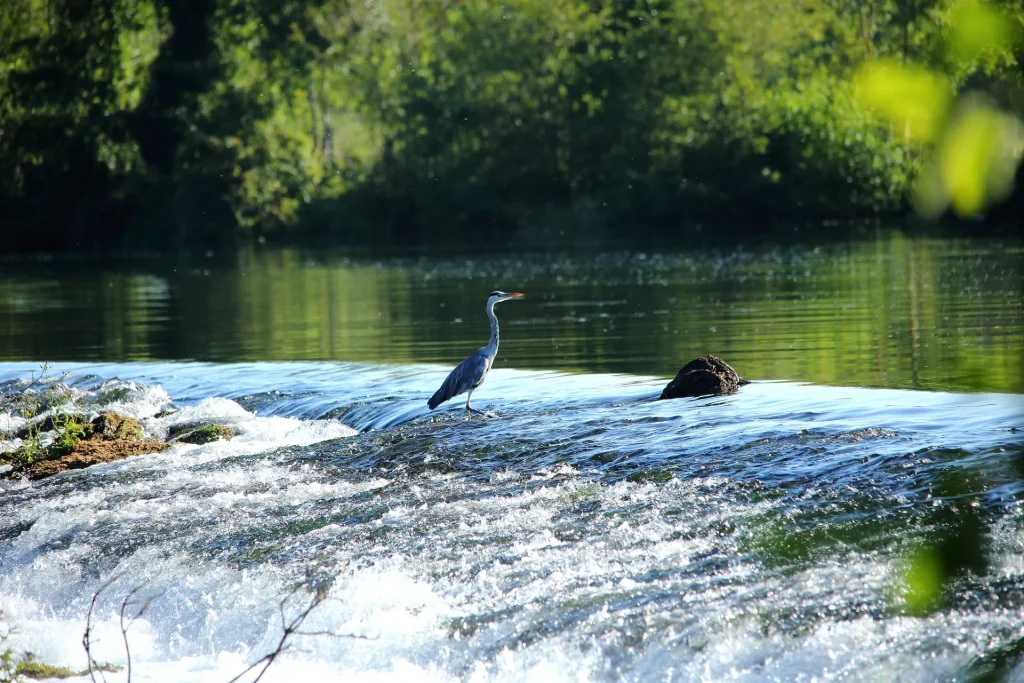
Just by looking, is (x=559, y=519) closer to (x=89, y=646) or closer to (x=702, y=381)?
(x=89, y=646)

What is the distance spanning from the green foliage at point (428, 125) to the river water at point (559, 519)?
118 ft

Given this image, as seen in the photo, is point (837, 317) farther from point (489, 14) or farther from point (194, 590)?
point (489, 14)

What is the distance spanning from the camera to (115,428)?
36.5 ft

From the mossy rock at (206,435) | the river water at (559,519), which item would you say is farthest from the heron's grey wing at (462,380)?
the mossy rock at (206,435)

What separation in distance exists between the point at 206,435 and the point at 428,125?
148 ft

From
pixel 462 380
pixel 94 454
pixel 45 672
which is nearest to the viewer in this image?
pixel 45 672

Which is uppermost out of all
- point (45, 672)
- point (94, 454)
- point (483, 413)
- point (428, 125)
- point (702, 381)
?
point (428, 125)

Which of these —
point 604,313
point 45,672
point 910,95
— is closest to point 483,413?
point 45,672

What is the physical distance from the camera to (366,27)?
5234cm

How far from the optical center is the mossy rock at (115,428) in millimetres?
10914

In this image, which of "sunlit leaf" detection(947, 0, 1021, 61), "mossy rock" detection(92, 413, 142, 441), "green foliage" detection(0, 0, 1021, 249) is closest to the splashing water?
"mossy rock" detection(92, 413, 142, 441)

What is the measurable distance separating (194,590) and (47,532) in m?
1.70

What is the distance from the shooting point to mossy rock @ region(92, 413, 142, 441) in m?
10.9

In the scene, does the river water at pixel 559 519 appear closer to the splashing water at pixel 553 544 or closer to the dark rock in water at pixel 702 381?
the splashing water at pixel 553 544
